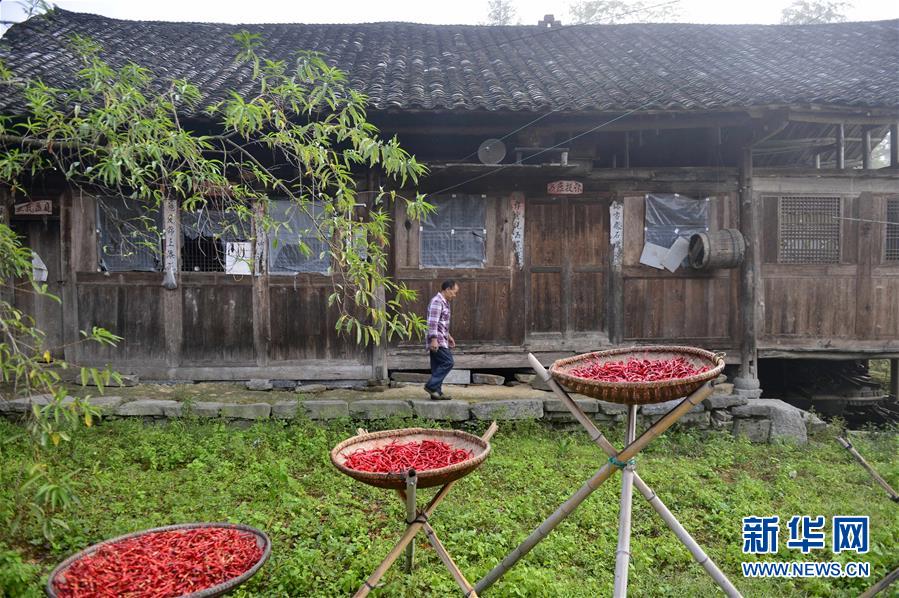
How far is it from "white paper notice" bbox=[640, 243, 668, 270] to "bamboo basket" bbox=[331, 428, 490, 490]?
5536mm

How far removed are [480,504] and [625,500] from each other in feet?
6.98

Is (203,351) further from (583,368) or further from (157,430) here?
(583,368)

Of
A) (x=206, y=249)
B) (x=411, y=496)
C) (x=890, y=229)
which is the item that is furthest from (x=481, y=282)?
(x=890, y=229)

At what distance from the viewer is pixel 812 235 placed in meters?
8.73

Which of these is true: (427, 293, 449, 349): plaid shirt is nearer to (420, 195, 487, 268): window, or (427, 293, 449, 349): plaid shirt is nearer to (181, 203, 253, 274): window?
(420, 195, 487, 268): window

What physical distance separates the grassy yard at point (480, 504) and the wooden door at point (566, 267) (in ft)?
5.87

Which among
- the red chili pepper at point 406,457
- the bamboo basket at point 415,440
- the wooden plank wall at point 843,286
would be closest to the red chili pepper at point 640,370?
the bamboo basket at point 415,440

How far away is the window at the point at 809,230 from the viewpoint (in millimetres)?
8727

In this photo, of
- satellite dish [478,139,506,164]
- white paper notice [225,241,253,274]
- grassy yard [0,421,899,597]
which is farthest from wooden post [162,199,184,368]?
satellite dish [478,139,506,164]

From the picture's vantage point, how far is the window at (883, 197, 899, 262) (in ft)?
28.7

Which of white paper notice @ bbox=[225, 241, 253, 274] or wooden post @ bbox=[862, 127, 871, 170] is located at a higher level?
wooden post @ bbox=[862, 127, 871, 170]

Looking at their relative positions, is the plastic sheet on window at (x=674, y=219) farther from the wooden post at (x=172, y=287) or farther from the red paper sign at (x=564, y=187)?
the wooden post at (x=172, y=287)

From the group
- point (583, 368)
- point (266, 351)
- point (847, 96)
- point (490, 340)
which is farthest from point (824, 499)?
point (266, 351)

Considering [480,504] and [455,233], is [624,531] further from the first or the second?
[455,233]
